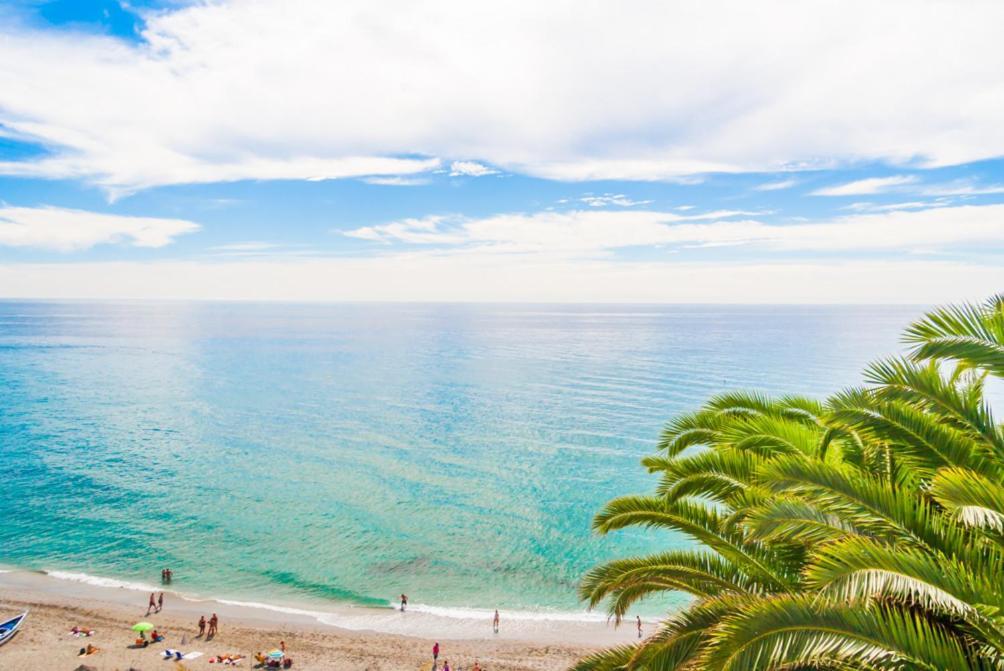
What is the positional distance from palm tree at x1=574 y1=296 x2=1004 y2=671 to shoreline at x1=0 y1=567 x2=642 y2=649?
1973 centimetres

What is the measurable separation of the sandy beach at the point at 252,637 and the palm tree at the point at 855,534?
18.2 metres

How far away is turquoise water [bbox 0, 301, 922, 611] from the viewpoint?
31.3m

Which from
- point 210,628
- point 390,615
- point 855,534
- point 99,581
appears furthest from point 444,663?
point 855,534

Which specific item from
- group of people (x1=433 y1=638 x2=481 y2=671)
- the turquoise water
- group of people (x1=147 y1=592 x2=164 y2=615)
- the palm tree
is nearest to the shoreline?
group of people (x1=147 y1=592 x2=164 y2=615)

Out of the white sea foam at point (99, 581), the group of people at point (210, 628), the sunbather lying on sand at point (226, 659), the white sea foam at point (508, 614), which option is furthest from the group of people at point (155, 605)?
the white sea foam at point (508, 614)

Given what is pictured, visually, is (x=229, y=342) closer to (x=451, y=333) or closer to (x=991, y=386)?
(x=451, y=333)

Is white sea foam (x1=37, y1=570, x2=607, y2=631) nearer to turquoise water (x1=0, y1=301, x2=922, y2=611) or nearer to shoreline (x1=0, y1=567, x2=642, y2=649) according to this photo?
shoreline (x1=0, y1=567, x2=642, y2=649)

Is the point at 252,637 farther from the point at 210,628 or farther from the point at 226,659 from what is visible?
the point at 210,628

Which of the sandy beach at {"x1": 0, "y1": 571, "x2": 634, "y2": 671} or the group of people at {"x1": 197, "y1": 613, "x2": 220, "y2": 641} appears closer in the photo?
the sandy beach at {"x1": 0, "y1": 571, "x2": 634, "y2": 671}

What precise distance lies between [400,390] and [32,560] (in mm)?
45673

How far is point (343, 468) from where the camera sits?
4547 centimetres

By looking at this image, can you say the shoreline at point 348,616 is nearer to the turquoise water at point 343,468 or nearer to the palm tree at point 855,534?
the turquoise water at point 343,468

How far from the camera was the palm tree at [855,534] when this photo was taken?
4410 mm

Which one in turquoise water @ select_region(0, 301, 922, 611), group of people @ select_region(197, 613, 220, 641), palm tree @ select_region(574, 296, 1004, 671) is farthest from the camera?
turquoise water @ select_region(0, 301, 922, 611)
